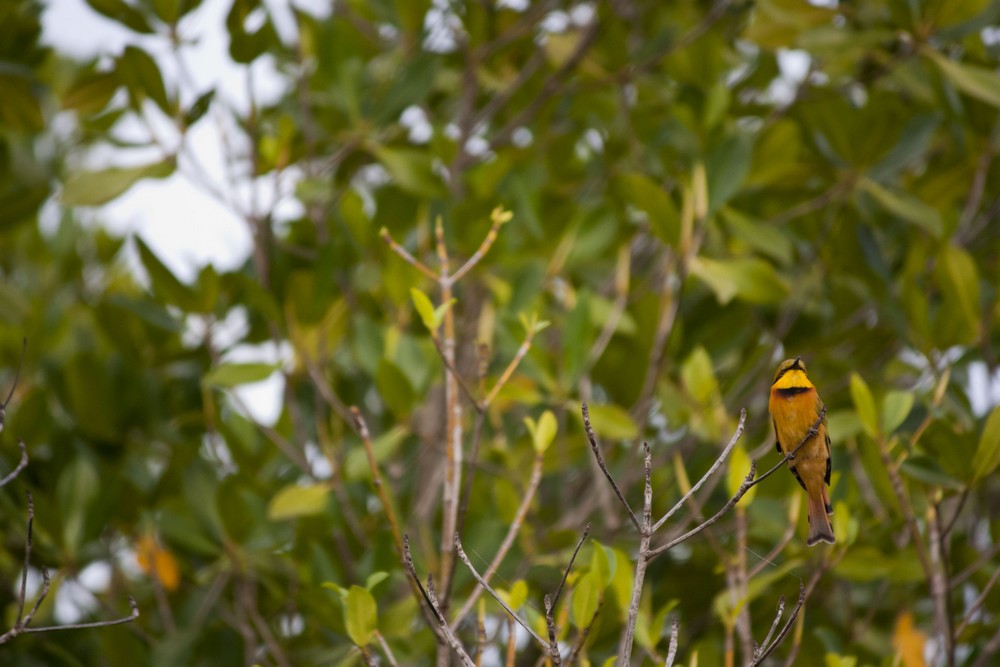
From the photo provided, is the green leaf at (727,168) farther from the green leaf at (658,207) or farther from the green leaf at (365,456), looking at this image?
the green leaf at (365,456)

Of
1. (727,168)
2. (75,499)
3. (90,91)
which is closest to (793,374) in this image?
(727,168)

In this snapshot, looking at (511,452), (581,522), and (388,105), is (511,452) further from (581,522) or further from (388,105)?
(388,105)

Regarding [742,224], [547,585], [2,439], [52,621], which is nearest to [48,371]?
[2,439]

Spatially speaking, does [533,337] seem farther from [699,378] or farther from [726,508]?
[726,508]

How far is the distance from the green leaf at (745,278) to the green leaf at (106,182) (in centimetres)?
174

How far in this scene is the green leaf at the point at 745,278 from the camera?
10.7 ft

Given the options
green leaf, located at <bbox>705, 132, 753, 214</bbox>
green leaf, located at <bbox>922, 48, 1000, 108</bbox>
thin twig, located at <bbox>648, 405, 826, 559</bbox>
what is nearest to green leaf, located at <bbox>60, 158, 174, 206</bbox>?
green leaf, located at <bbox>705, 132, 753, 214</bbox>

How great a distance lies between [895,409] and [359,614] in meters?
1.37

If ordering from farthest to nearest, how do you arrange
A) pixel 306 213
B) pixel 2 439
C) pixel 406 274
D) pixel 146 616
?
1. pixel 306 213
2. pixel 146 616
3. pixel 2 439
4. pixel 406 274

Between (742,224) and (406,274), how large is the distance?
108 cm

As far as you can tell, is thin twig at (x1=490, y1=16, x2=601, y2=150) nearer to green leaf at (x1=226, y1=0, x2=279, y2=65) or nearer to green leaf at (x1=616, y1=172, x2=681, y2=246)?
green leaf at (x1=616, y1=172, x2=681, y2=246)

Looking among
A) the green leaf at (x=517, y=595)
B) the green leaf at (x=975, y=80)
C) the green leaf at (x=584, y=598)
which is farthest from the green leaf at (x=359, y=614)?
the green leaf at (x=975, y=80)

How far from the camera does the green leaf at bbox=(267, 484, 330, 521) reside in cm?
311

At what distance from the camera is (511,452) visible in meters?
3.50
